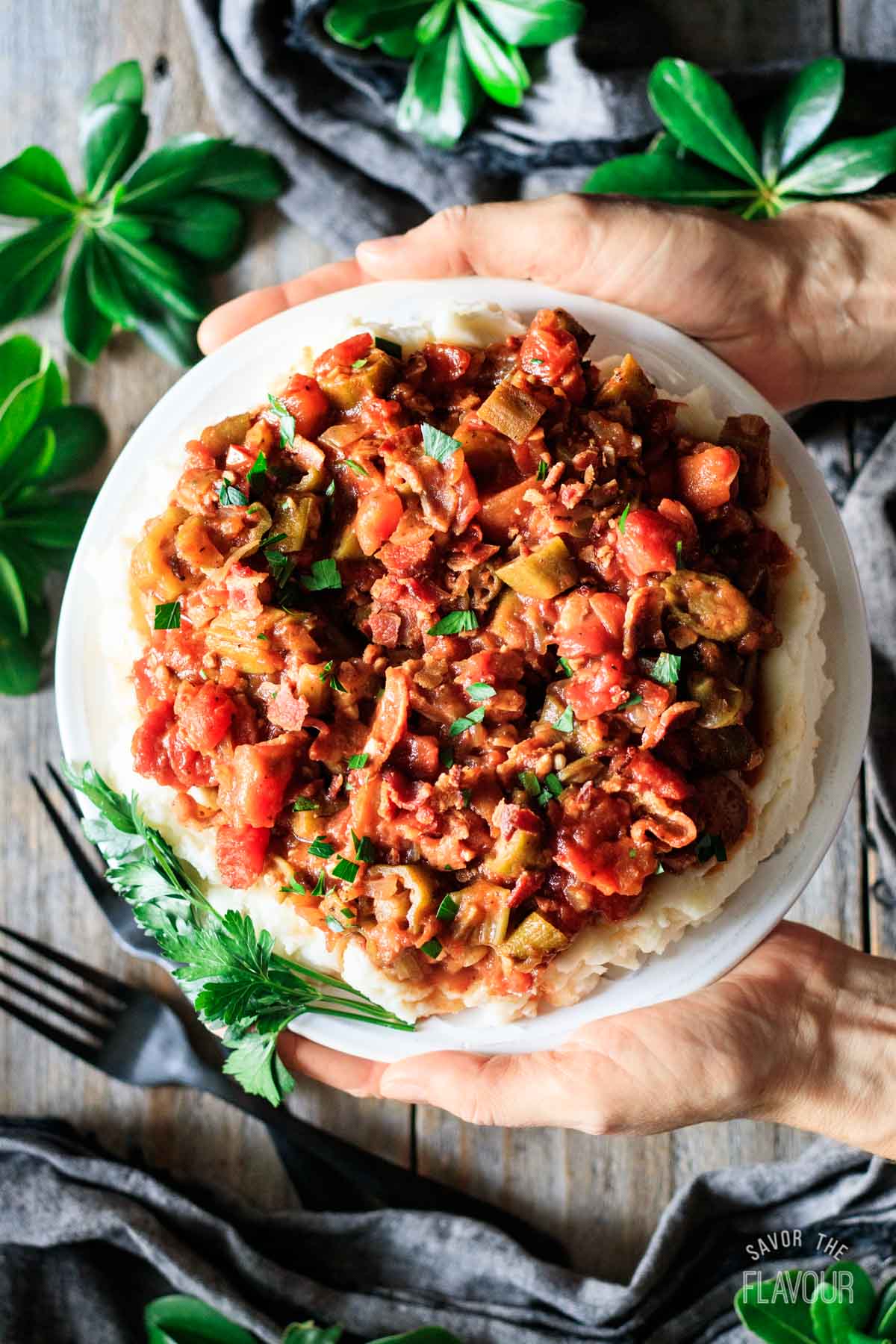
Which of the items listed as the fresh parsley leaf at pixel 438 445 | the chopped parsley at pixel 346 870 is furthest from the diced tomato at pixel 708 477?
the chopped parsley at pixel 346 870

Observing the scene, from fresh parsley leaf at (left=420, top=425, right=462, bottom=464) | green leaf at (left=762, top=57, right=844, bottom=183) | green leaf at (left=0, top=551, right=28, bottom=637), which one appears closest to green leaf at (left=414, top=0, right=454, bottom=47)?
green leaf at (left=762, top=57, right=844, bottom=183)

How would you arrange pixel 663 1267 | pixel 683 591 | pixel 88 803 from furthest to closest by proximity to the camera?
pixel 663 1267
pixel 88 803
pixel 683 591

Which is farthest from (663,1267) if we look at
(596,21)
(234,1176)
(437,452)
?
(596,21)

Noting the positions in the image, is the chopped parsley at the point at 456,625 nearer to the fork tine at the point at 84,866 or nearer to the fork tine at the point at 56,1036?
the fork tine at the point at 84,866

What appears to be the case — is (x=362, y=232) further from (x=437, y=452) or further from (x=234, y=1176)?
(x=234, y=1176)

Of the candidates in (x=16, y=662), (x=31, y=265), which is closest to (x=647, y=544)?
(x=16, y=662)

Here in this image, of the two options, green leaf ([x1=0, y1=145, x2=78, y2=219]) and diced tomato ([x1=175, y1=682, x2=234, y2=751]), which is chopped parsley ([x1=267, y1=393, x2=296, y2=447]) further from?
green leaf ([x1=0, y1=145, x2=78, y2=219])
